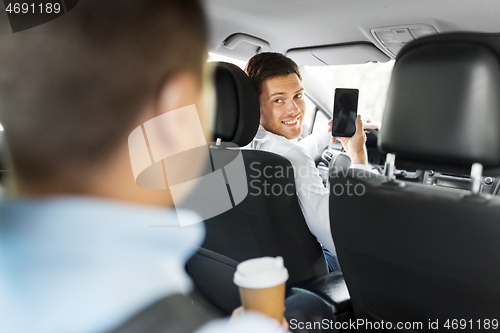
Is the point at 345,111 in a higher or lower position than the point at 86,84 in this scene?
lower

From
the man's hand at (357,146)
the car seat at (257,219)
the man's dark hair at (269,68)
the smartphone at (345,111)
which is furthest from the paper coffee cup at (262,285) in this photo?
the man's dark hair at (269,68)

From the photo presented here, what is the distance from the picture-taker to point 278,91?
76.7 inches

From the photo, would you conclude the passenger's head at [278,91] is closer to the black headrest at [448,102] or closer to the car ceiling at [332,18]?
the car ceiling at [332,18]

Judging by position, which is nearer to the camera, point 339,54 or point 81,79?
point 81,79

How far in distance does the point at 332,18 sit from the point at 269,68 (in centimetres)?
47

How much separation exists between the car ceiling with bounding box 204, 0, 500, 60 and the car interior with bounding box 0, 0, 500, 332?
0.01m

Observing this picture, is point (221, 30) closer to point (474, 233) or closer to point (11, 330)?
point (474, 233)

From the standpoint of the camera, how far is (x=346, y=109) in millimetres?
1770

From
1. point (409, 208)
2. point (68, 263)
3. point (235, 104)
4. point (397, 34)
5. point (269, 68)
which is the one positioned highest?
point (397, 34)

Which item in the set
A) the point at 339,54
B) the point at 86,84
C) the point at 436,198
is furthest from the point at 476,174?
the point at 339,54

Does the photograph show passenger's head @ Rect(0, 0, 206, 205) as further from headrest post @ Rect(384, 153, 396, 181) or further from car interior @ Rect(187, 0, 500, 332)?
headrest post @ Rect(384, 153, 396, 181)

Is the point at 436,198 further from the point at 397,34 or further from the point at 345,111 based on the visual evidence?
the point at 397,34

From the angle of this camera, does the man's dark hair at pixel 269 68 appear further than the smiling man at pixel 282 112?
Yes

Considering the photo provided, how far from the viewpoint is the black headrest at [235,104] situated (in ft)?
4.80
